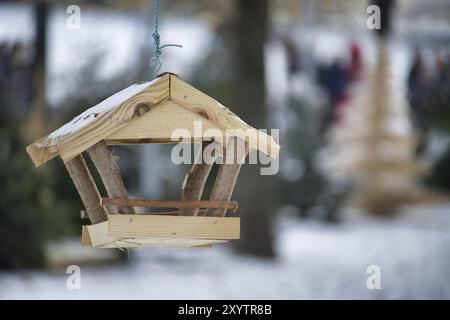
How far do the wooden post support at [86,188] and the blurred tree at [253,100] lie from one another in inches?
230

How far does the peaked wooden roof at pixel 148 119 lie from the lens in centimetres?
260

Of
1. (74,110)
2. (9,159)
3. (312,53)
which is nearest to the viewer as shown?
(9,159)

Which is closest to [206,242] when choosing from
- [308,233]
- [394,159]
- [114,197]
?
[114,197]

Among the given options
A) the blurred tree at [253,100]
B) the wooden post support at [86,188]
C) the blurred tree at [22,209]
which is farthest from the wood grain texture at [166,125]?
the blurred tree at [253,100]

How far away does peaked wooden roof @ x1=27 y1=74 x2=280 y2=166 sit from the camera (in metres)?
2.60

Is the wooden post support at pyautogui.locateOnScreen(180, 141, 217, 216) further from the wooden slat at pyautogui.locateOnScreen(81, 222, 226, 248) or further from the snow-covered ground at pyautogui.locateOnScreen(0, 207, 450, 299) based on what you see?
the snow-covered ground at pyautogui.locateOnScreen(0, 207, 450, 299)

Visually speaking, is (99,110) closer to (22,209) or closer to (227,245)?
(22,209)

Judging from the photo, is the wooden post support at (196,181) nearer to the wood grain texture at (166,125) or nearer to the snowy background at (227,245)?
the wood grain texture at (166,125)

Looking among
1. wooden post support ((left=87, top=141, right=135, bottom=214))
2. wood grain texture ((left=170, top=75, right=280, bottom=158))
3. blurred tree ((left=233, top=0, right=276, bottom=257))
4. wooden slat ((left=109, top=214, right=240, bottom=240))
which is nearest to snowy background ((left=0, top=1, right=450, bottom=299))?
blurred tree ((left=233, top=0, right=276, bottom=257))

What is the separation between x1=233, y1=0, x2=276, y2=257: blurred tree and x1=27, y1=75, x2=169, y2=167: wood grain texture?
19.7 feet

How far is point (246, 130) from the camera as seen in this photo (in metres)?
2.67

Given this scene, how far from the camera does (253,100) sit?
864cm

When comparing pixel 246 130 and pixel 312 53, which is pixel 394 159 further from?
pixel 246 130

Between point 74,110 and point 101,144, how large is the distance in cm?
594
